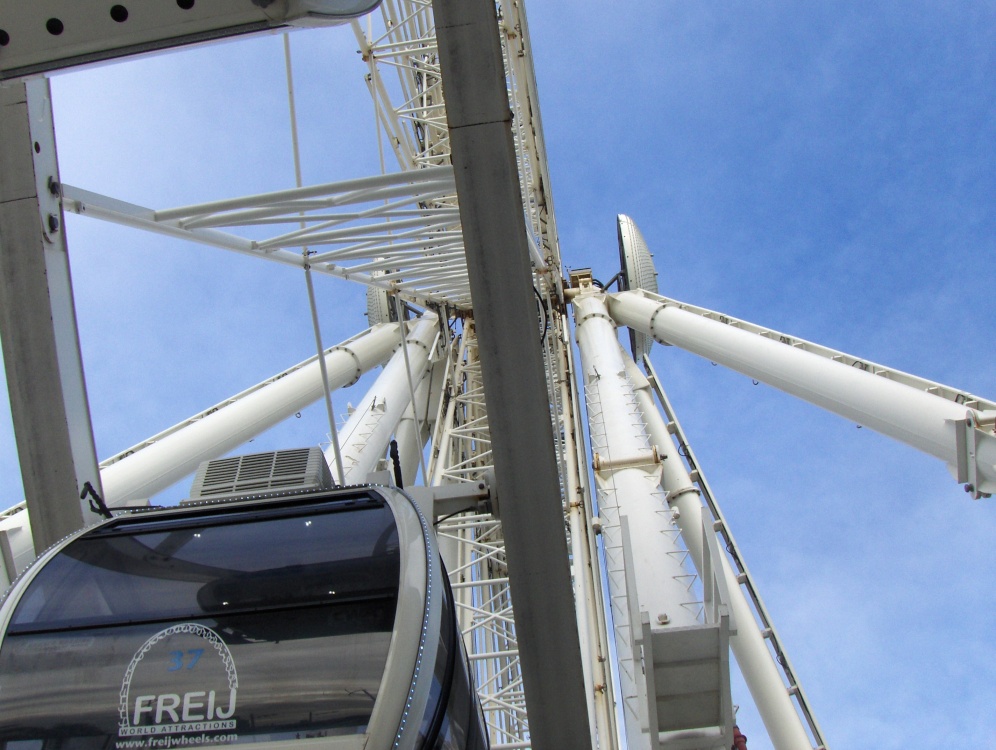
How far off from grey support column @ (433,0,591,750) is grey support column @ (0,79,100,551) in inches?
122

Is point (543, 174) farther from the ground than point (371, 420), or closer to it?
farther from the ground

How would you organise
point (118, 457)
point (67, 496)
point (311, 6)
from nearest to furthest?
point (311, 6), point (67, 496), point (118, 457)

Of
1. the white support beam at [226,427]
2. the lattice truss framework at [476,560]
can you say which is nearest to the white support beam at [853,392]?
the lattice truss framework at [476,560]

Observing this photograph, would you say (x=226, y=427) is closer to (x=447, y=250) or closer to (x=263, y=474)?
(x=447, y=250)

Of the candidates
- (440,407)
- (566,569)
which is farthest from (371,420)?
(566,569)

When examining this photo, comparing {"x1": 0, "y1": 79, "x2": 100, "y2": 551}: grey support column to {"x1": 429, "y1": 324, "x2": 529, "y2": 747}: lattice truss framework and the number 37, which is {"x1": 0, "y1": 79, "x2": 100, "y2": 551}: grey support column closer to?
the number 37

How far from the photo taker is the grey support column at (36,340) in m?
6.51

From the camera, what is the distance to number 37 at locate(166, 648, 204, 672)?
15.2ft

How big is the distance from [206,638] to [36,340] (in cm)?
293

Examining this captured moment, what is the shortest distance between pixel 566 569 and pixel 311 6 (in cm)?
339

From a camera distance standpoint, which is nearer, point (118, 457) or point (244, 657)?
point (244, 657)

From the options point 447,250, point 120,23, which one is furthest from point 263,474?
point 447,250

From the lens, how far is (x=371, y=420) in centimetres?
1545

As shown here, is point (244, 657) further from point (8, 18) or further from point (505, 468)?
point (8, 18)
